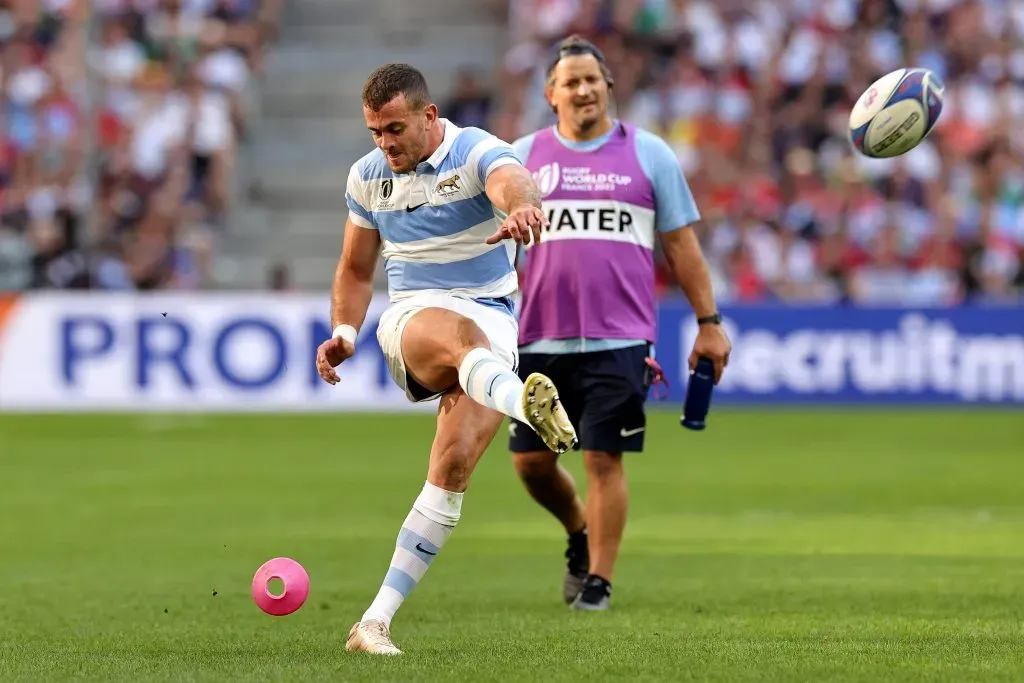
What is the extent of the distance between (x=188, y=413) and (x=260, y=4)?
354 inches

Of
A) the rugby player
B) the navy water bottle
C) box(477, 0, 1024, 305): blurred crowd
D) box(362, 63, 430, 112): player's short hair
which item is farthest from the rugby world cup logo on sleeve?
box(477, 0, 1024, 305): blurred crowd

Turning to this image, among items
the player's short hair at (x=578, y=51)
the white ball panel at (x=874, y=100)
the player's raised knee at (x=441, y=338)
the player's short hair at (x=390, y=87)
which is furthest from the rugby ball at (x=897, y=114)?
the player's short hair at (x=390, y=87)

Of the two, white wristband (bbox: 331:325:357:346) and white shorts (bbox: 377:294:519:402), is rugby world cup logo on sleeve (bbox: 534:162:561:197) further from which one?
white wristband (bbox: 331:325:357:346)

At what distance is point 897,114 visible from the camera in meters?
8.98

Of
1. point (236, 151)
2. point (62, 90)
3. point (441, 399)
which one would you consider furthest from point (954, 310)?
point (441, 399)

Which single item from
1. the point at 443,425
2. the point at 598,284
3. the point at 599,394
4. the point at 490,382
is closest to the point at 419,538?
the point at 443,425

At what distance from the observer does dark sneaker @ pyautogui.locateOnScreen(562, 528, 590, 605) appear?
907cm

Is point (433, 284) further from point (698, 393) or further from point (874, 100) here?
point (874, 100)

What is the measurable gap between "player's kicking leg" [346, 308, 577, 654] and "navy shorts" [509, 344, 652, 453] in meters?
1.45

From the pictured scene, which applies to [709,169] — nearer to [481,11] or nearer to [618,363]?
[481,11]

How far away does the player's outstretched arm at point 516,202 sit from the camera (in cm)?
673

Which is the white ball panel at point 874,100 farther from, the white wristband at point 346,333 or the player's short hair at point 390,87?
the white wristband at point 346,333

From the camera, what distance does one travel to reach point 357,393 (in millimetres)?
21922

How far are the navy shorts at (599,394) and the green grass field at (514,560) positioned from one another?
786mm
